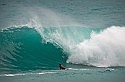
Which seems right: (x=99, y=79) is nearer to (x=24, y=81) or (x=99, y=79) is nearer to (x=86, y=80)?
(x=86, y=80)

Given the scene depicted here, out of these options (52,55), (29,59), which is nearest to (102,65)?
(52,55)

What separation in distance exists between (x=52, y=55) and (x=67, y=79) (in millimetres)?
6336

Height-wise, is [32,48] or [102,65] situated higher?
[32,48]

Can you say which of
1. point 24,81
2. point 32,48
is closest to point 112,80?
point 24,81

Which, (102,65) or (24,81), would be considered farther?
(102,65)

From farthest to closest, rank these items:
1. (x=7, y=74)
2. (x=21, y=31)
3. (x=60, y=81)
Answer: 1. (x=21, y=31)
2. (x=7, y=74)
3. (x=60, y=81)

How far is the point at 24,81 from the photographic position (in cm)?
1223

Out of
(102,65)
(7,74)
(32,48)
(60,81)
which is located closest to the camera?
(60,81)

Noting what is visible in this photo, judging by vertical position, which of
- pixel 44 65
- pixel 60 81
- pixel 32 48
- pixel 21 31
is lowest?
pixel 60 81

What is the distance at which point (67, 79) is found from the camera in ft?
41.5

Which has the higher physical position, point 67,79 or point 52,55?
point 52,55

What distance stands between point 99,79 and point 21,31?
34.6ft

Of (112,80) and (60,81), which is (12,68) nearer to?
(60,81)

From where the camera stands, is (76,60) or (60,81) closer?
(60,81)
